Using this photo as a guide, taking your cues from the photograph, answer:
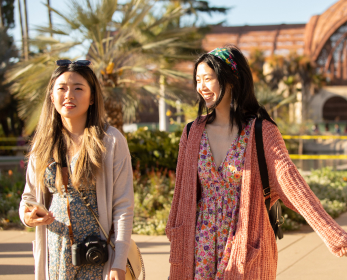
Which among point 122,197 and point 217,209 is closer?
point 122,197

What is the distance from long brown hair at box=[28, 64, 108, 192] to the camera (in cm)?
183

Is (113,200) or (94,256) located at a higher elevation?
(113,200)

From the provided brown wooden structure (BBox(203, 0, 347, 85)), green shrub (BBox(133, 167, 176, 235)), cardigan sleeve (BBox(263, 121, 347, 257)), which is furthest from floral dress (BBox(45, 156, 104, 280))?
brown wooden structure (BBox(203, 0, 347, 85))

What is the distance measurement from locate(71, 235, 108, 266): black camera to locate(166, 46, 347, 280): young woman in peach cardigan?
0.45 m

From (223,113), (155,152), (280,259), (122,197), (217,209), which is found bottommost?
(280,259)

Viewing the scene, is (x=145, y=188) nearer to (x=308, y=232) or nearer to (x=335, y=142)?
(x=308, y=232)

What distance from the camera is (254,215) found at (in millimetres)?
1938

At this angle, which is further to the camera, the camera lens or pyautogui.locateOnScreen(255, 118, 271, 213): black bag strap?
pyautogui.locateOnScreen(255, 118, 271, 213): black bag strap

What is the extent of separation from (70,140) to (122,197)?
0.43m

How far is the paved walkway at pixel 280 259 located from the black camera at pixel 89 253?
2122 millimetres

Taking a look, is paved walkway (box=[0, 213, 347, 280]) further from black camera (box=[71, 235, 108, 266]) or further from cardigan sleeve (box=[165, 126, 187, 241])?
black camera (box=[71, 235, 108, 266])

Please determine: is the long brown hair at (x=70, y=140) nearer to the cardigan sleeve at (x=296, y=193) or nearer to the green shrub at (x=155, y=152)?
the cardigan sleeve at (x=296, y=193)

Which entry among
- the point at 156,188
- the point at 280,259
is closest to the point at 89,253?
the point at 280,259

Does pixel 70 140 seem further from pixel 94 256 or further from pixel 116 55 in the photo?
pixel 116 55
